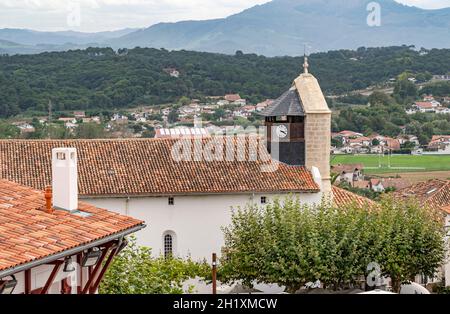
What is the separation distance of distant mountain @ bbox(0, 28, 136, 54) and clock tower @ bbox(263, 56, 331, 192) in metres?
84.5

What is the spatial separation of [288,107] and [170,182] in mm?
7408

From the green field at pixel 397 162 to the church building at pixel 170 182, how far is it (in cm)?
5508

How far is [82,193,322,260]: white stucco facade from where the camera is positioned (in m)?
35.1

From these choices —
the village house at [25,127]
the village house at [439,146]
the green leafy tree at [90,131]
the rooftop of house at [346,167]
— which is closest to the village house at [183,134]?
the green leafy tree at [90,131]

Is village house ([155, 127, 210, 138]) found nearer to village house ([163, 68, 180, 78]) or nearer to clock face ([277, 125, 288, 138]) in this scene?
clock face ([277, 125, 288, 138])

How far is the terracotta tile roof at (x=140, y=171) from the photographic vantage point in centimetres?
3481

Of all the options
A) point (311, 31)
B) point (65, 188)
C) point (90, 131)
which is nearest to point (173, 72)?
point (90, 131)

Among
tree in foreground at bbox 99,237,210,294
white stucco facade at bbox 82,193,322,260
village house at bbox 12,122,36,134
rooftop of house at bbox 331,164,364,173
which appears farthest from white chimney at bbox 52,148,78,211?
village house at bbox 12,122,36,134

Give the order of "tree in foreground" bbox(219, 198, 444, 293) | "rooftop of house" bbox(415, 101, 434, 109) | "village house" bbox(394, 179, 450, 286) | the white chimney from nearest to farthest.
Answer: the white chimney < "tree in foreground" bbox(219, 198, 444, 293) < "village house" bbox(394, 179, 450, 286) < "rooftop of house" bbox(415, 101, 434, 109)

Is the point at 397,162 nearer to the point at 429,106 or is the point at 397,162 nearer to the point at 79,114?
the point at 429,106

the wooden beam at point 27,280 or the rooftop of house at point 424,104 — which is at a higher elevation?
the wooden beam at point 27,280

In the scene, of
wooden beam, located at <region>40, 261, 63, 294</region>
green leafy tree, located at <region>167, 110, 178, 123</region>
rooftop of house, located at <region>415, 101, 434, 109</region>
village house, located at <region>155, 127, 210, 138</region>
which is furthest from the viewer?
rooftop of house, located at <region>415, 101, 434, 109</region>

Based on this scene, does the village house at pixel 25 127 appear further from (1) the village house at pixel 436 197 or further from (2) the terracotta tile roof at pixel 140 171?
(2) the terracotta tile roof at pixel 140 171

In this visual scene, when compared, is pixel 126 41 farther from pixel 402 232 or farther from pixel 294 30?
pixel 402 232
